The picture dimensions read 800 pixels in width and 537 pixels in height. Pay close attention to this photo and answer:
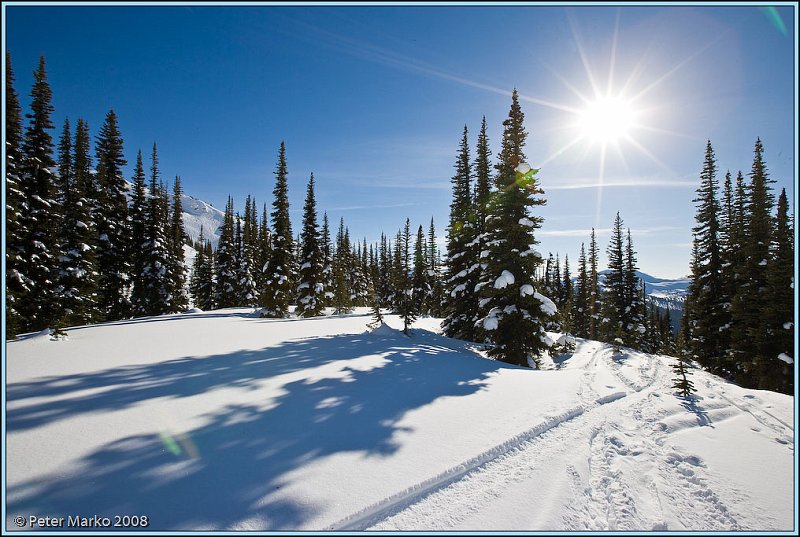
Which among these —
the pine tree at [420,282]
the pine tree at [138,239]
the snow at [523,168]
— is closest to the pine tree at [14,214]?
the pine tree at [138,239]

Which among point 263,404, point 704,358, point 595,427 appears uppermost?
point 263,404

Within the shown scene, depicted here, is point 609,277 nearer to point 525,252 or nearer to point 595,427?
point 525,252

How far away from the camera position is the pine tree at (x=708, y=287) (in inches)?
925

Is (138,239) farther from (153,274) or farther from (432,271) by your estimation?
(432,271)

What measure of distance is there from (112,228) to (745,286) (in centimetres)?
4733

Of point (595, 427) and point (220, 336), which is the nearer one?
point (595, 427)

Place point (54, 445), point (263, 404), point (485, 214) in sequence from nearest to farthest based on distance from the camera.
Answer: point (54, 445) → point (263, 404) → point (485, 214)

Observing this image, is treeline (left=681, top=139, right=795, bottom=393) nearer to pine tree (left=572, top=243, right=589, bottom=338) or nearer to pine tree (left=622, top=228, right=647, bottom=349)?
pine tree (left=622, top=228, right=647, bottom=349)

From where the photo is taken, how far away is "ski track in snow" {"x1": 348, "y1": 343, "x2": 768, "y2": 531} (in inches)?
145

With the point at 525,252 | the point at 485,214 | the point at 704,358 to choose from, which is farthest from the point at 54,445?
the point at 704,358

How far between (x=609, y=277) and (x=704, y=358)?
546 inches

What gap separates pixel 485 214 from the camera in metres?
23.3

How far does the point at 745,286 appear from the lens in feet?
65.8

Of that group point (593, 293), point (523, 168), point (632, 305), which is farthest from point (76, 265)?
point (593, 293)
